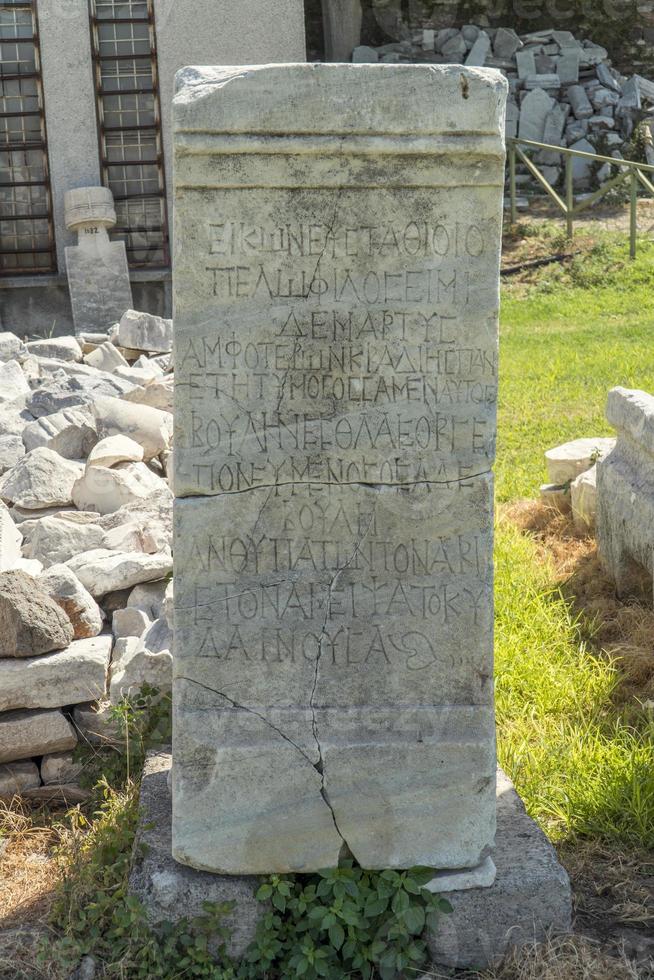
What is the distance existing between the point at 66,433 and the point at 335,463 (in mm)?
3467

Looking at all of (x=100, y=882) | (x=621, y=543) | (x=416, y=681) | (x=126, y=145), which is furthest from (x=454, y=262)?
(x=126, y=145)

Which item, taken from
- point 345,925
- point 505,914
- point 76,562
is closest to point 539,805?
point 505,914

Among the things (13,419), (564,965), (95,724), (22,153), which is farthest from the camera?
(22,153)

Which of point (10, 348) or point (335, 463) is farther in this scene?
point (10, 348)

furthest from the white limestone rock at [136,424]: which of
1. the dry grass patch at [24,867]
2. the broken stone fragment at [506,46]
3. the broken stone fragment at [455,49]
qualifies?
the broken stone fragment at [506,46]

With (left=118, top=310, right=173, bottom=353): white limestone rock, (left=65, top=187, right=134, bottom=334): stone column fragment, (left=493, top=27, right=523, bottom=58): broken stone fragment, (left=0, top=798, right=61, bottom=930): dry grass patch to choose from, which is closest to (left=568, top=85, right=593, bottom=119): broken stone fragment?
(left=493, top=27, right=523, bottom=58): broken stone fragment

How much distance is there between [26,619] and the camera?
3684 millimetres

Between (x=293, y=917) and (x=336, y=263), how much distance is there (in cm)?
153

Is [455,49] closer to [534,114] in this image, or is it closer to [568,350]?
[534,114]

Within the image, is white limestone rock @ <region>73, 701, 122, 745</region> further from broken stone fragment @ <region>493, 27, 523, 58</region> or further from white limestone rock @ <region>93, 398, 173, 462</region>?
broken stone fragment @ <region>493, 27, 523, 58</region>

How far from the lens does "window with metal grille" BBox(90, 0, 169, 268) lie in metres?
10.6

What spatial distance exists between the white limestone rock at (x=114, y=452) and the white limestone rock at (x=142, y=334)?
3126mm

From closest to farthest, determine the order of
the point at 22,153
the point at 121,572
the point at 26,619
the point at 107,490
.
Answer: the point at 26,619
the point at 121,572
the point at 107,490
the point at 22,153

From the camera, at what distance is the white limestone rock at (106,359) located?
802 centimetres
